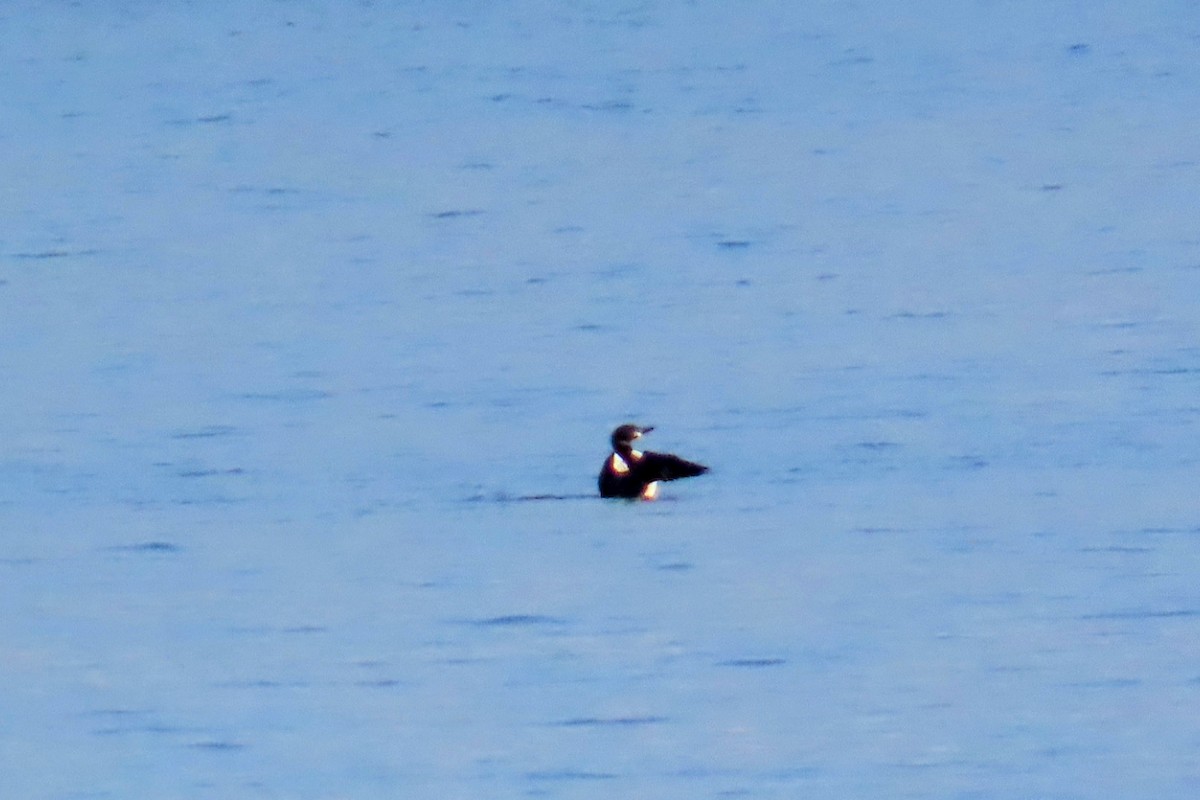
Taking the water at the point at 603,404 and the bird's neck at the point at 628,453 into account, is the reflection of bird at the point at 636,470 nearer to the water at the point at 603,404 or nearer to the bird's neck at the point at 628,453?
the bird's neck at the point at 628,453

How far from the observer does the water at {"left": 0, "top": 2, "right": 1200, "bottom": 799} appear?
24.5ft

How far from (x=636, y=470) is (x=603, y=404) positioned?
7.31 ft

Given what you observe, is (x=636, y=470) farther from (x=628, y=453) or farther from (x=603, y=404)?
(x=603, y=404)

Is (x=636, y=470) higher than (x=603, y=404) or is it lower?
higher

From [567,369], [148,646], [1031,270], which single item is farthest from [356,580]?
[1031,270]

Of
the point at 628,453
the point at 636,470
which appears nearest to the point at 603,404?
the point at 628,453

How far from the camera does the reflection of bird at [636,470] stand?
10.0m

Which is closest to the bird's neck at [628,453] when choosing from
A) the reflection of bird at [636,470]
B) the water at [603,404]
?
the reflection of bird at [636,470]

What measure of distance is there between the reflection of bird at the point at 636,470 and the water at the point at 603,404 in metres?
0.14

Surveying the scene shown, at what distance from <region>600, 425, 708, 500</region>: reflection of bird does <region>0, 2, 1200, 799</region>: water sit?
0.45 feet

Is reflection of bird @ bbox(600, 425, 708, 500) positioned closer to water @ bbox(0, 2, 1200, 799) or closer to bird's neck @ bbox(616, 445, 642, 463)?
bird's neck @ bbox(616, 445, 642, 463)

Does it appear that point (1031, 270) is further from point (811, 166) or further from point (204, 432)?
point (204, 432)

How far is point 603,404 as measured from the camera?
1234cm

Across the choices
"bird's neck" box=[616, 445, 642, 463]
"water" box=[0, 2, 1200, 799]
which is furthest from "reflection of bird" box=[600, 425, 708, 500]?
"water" box=[0, 2, 1200, 799]
